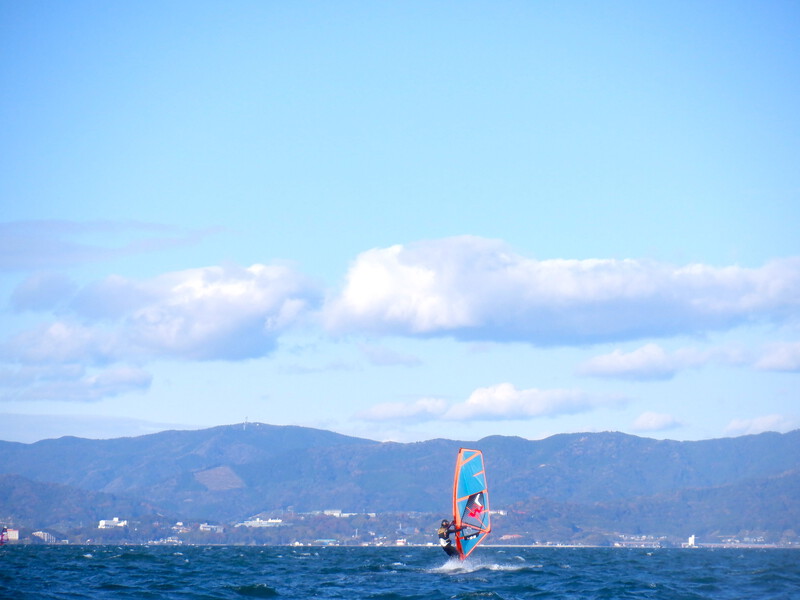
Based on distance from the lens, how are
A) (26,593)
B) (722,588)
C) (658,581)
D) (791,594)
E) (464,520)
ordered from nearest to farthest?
(26,593), (791,594), (722,588), (658,581), (464,520)

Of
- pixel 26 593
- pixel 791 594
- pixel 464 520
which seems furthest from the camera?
pixel 464 520

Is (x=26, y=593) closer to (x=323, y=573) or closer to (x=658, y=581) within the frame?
(x=323, y=573)

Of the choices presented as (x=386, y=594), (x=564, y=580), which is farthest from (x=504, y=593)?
(x=564, y=580)

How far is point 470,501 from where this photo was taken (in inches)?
3314

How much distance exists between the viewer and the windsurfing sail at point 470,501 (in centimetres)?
8219

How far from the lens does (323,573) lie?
88.8 metres

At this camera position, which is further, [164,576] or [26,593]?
[164,576]

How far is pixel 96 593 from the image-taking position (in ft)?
197

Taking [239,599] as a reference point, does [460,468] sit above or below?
above

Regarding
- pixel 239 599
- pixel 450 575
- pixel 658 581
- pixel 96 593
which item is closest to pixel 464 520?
pixel 450 575

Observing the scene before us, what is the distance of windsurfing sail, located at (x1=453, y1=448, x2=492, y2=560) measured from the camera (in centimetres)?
8219

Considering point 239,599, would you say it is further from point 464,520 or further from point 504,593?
point 464,520

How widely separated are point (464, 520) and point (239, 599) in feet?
94.1

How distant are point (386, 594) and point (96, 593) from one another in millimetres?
17840
